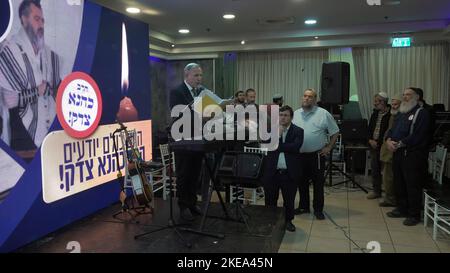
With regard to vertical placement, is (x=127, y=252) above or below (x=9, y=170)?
below

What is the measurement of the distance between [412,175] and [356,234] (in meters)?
0.95

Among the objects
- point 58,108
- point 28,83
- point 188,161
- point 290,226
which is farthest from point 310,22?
point 28,83

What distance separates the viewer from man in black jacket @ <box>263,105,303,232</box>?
3.79m

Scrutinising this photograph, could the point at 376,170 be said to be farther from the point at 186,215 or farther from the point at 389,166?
the point at 186,215

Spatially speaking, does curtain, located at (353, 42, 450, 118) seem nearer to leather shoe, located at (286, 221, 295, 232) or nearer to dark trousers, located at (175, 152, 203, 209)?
leather shoe, located at (286, 221, 295, 232)

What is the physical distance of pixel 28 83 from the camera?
9.69ft

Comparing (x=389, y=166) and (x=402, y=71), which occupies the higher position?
(x=402, y=71)

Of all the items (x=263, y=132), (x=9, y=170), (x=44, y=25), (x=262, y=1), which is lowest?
(x=9, y=170)

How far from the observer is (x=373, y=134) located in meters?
5.34

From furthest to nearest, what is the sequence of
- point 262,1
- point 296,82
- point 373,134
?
1. point 296,82
2. point 373,134
3. point 262,1

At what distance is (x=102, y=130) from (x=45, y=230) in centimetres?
119
